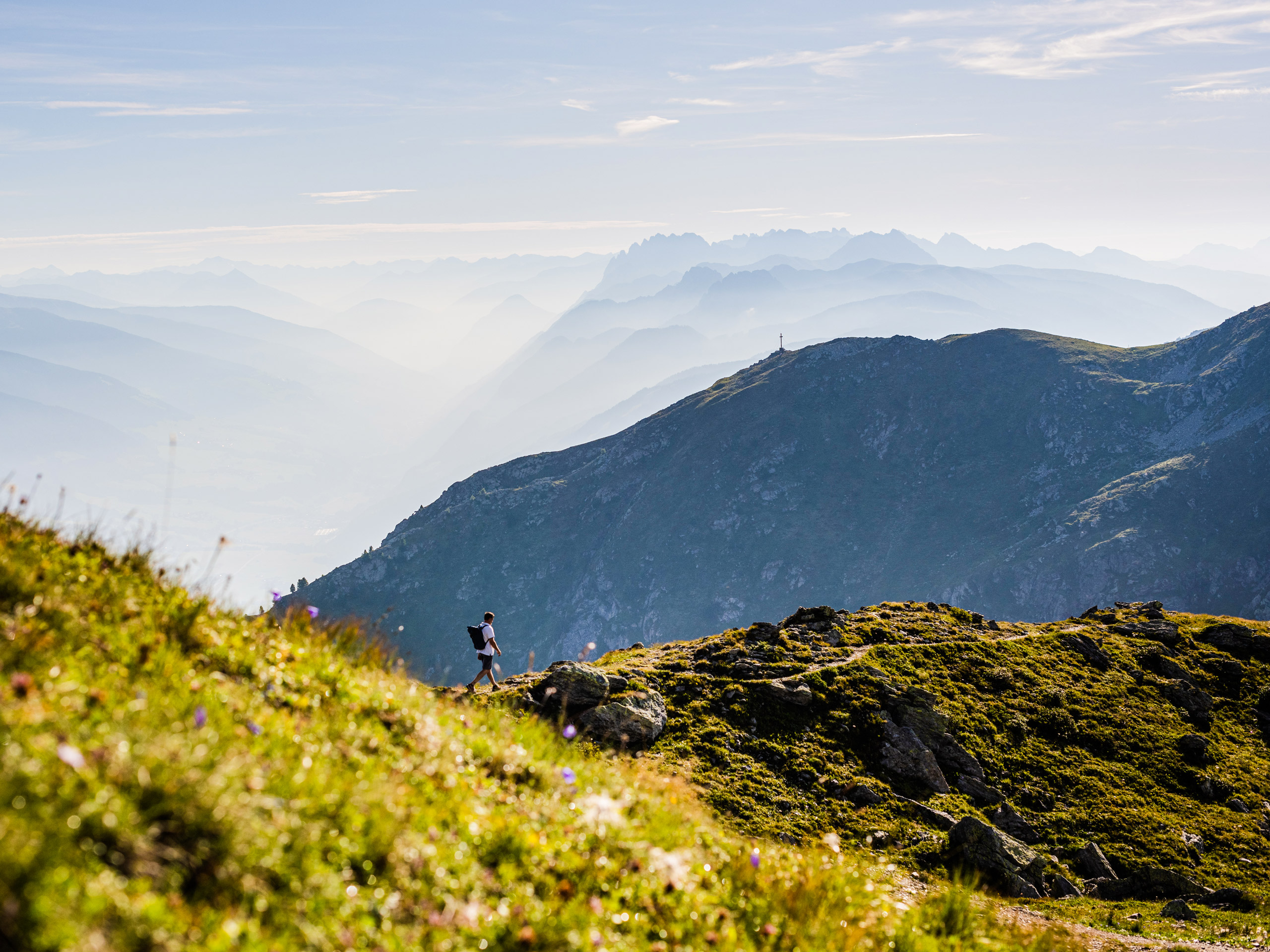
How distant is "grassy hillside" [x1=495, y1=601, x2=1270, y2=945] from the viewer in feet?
61.1

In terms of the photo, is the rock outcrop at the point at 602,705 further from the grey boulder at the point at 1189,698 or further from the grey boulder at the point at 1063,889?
the grey boulder at the point at 1189,698

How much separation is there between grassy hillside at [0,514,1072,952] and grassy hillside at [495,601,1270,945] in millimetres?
8584

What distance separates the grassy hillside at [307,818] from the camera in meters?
4.62

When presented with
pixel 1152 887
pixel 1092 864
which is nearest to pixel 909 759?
pixel 1092 864

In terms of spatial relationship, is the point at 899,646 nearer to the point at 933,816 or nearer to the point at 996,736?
the point at 996,736

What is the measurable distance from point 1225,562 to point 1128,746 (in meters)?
172

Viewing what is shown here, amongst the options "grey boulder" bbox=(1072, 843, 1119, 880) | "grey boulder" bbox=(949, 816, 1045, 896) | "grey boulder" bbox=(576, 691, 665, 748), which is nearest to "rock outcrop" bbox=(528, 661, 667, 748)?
"grey boulder" bbox=(576, 691, 665, 748)

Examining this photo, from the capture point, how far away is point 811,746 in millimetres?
20969

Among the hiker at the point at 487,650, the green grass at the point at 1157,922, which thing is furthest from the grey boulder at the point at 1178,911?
the hiker at the point at 487,650

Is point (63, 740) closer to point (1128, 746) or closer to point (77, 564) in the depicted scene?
point (77, 564)

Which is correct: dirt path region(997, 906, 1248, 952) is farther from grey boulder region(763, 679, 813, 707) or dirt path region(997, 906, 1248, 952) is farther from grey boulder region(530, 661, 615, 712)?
grey boulder region(530, 661, 615, 712)

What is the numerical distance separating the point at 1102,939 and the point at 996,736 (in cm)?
1055

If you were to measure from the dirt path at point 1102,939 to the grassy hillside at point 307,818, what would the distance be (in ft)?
16.8

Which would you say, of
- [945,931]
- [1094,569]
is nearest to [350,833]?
[945,931]
